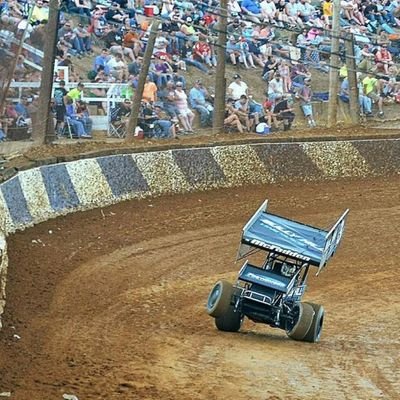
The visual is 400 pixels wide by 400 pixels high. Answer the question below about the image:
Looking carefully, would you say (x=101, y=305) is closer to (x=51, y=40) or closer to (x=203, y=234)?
(x=203, y=234)

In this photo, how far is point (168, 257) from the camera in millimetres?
12336

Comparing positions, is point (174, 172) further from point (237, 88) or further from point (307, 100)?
point (307, 100)

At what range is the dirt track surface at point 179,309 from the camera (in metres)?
7.69


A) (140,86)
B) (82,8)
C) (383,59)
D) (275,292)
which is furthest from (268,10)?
(275,292)

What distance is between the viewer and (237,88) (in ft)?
57.8

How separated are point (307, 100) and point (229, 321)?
9510 mm

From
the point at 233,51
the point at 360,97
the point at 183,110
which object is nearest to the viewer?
the point at 183,110

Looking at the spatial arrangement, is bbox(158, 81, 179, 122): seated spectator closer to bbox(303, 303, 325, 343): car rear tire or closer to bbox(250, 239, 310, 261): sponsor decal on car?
bbox(250, 239, 310, 261): sponsor decal on car

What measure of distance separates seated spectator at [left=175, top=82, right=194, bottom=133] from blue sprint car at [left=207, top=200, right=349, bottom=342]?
6.41m

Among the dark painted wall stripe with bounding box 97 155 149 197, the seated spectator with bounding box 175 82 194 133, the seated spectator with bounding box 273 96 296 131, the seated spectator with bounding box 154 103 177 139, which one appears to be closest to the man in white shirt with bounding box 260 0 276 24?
the seated spectator with bounding box 273 96 296 131

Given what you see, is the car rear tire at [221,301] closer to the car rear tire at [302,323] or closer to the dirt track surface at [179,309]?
the dirt track surface at [179,309]

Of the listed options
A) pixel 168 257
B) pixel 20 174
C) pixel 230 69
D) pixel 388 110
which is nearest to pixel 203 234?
pixel 168 257

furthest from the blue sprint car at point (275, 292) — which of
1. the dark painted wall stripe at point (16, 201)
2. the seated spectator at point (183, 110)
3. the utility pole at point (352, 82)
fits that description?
the utility pole at point (352, 82)

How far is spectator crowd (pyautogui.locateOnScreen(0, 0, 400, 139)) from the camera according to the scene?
14586 millimetres
